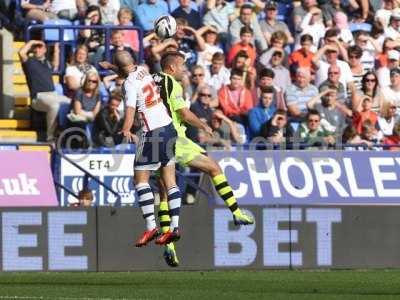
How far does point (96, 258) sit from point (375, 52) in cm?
798

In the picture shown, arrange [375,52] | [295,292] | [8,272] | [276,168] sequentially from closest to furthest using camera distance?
[295,292] → [8,272] → [276,168] → [375,52]

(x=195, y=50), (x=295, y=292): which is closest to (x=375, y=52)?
(x=195, y=50)

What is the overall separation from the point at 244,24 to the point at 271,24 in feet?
2.25

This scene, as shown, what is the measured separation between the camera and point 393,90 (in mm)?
22969

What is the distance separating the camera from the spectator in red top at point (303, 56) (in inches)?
893

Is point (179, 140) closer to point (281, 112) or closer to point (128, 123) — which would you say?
point (128, 123)

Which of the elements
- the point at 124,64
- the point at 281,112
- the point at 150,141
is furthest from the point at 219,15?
the point at 150,141

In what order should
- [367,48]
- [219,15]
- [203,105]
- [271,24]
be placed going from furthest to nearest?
[367,48] < [271,24] < [219,15] < [203,105]

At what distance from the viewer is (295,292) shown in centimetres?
1427

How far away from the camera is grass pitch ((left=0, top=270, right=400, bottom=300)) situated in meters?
13.8

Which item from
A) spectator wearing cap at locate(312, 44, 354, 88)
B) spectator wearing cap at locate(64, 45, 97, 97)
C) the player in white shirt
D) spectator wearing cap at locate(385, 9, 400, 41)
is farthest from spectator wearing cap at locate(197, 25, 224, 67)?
the player in white shirt

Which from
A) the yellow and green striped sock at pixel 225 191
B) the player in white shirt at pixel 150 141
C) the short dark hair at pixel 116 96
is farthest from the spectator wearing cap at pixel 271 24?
the player in white shirt at pixel 150 141

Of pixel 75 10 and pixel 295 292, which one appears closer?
pixel 295 292

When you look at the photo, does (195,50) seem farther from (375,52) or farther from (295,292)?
(295,292)
